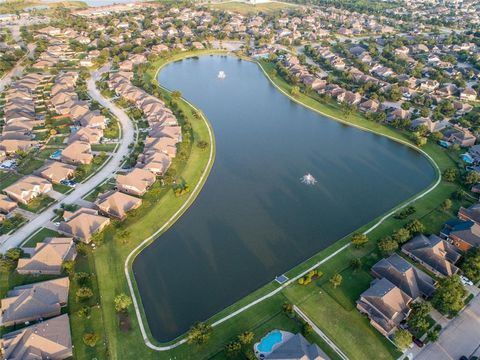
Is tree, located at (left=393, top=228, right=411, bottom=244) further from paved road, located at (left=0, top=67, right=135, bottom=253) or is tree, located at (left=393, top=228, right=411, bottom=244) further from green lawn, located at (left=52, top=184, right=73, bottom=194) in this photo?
green lawn, located at (left=52, top=184, right=73, bottom=194)

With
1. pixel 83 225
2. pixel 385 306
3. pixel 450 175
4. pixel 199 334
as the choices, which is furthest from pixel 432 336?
pixel 83 225

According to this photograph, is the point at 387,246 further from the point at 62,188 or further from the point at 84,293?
the point at 62,188

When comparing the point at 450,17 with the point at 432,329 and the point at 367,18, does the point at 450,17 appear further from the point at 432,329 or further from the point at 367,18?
the point at 432,329

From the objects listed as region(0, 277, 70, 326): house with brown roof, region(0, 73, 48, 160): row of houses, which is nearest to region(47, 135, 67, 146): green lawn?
region(0, 73, 48, 160): row of houses

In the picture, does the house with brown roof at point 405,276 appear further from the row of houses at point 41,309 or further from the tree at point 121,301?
the row of houses at point 41,309

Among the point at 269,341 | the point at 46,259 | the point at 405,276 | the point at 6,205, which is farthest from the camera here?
the point at 6,205
